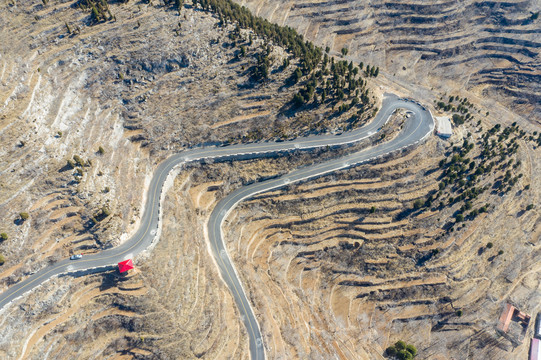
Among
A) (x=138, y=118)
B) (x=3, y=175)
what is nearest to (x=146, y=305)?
(x=3, y=175)

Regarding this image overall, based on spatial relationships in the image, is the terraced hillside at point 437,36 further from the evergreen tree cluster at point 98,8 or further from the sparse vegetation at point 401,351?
the sparse vegetation at point 401,351

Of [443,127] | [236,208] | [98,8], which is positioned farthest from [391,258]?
[98,8]

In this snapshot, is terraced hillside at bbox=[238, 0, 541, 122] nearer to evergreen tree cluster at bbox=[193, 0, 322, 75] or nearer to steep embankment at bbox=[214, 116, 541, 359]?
evergreen tree cluster at bbox=[193, 0, 322, 75]

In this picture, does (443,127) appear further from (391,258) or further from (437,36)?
(437,36)

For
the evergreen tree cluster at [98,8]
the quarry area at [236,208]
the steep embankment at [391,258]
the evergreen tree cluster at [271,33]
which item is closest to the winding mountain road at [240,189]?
the quarry area at [236,208]

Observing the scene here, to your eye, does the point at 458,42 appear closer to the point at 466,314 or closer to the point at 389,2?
the point at 389,2

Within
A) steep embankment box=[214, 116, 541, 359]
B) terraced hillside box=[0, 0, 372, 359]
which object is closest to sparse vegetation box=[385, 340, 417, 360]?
steep embankment box=[214, 116, 541, 359]
